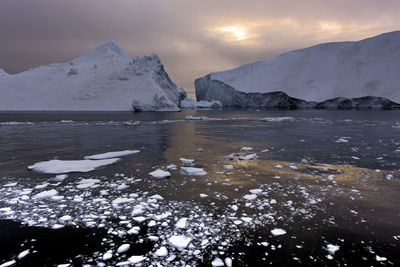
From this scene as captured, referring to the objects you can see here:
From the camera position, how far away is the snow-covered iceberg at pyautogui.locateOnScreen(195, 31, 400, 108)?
37.0 metres

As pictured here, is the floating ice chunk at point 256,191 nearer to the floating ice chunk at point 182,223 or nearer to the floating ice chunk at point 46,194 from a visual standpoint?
the floating ice chunk at point 182,223

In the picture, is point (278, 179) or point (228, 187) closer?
point (228, 187)

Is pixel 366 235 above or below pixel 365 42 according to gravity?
below

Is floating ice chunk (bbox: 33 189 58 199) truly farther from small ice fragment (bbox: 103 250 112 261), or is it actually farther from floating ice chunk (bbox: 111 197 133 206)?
small ice fragment (bbox: 103 250 112 261)

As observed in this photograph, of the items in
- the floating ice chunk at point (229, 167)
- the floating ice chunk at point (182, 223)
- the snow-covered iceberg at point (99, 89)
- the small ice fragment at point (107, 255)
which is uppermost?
the snow-covered iceberg at point (99, 89)

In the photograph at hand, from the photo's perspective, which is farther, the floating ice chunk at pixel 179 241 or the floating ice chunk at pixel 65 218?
the floating ice chunk at pixel 65 218

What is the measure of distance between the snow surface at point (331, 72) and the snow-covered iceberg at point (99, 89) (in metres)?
16.1

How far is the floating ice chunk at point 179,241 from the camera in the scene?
2.18 metres

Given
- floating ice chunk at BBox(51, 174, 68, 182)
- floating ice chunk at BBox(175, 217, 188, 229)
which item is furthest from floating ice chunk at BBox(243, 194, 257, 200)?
floating ice chunk at BBox(51, 174, 68, 182)

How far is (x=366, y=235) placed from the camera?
2.35 meters

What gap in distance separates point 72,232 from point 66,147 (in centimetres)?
564

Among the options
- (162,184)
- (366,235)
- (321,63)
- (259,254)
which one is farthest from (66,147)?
(321,63)

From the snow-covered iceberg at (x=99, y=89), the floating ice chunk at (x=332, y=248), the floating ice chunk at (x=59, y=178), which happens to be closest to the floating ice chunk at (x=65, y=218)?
the floating ice chunk at (x=59, y=178)

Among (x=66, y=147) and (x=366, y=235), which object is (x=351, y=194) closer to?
(x=366, y=235)
